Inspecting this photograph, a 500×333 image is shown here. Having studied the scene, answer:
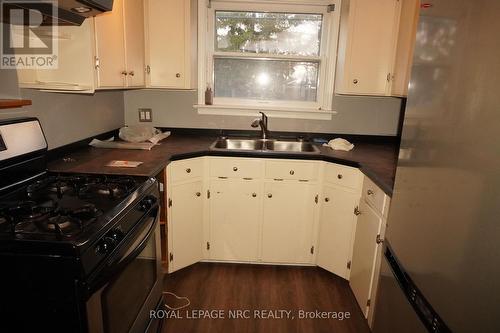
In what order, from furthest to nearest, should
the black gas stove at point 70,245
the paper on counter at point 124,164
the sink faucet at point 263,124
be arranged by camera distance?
the sink faucet at point 263,124 → the paper on counter at point 124,164 → the black gas stove at point 70,245

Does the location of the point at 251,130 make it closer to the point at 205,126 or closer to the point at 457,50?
the point at 205,126

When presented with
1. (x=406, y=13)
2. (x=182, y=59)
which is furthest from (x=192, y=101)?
(x=406, y=13)

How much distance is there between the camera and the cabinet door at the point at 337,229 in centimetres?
225

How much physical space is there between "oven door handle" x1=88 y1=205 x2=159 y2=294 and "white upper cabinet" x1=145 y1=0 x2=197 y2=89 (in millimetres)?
1327

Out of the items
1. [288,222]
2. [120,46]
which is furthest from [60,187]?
[288,222]

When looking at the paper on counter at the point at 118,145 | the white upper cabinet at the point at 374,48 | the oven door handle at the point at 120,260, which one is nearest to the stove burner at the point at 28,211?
the oven door handle at the point at 120,260

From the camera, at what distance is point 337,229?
2.33 m

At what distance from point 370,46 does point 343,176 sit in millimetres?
999

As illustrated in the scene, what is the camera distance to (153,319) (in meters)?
1.58

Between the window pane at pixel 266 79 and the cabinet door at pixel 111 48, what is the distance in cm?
98

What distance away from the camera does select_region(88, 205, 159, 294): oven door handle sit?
1.02m

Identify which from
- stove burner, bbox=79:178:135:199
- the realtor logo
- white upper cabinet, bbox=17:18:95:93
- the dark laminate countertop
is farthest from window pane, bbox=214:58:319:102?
stove burner, bbox=79:178:135:199

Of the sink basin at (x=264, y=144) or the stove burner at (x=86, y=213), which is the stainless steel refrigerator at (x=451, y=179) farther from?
the sink basin at (x=264, y=144)

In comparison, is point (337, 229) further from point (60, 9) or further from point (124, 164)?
point (60, 9)
